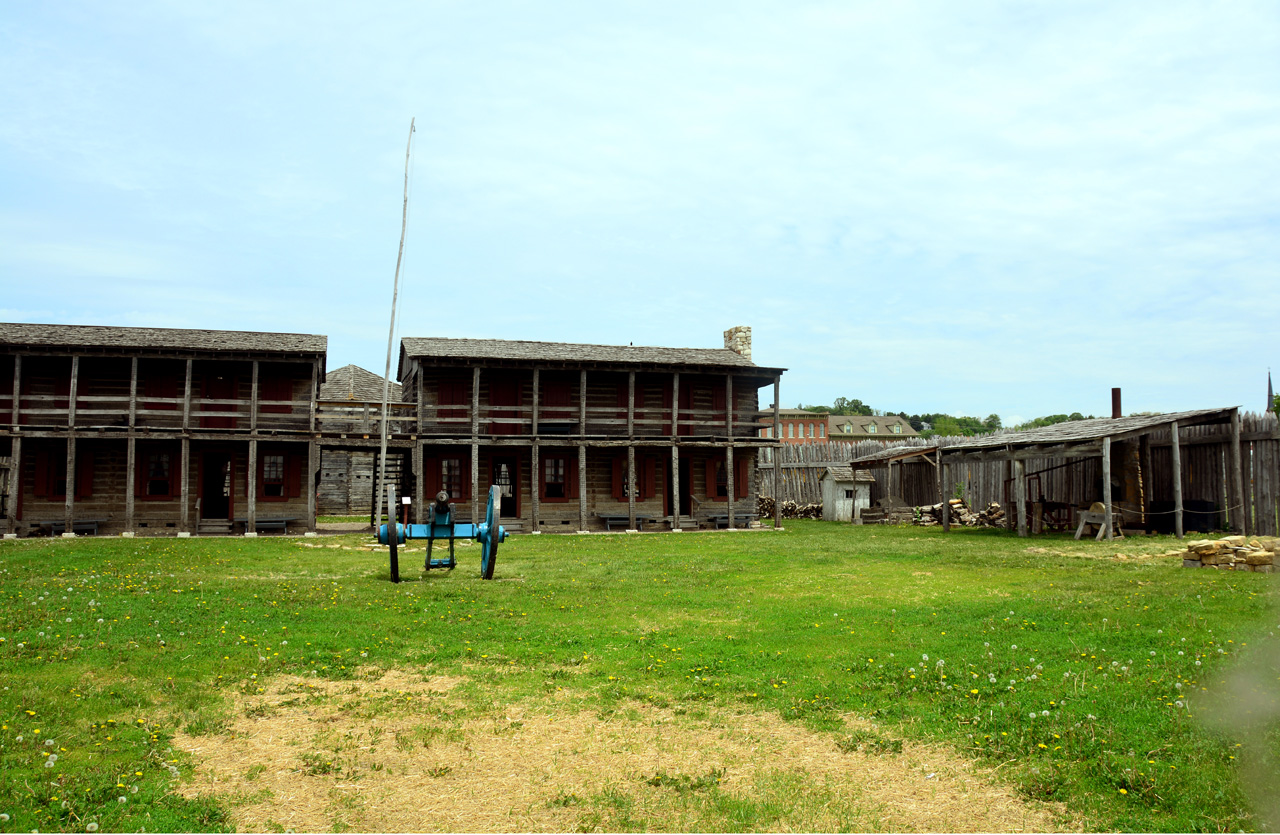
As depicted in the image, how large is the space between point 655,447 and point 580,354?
433 cm

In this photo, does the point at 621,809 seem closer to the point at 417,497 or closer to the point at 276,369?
the point at 417,497

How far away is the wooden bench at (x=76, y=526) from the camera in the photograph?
2652 cm

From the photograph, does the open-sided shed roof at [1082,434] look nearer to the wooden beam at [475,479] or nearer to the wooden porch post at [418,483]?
the wooden beam at [475,479]

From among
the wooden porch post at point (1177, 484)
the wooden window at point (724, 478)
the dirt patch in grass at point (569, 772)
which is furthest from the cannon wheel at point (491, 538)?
the wooden window at point (724, 478)

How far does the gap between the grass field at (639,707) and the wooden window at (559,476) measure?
17774mm

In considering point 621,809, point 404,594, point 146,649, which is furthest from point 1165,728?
point 404,594

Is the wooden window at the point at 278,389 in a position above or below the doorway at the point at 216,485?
above

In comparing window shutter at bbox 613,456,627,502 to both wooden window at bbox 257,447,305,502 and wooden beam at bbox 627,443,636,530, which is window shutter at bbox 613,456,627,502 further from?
wooden window at bbox 257,447,305,502

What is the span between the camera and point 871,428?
105m

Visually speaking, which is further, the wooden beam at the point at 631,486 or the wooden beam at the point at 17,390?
the wooden beam at the point at 631,486

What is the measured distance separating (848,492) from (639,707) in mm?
29613

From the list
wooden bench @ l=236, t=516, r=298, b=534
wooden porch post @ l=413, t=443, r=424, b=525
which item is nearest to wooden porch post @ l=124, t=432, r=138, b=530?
wooden bench @ l=236, t=516, r=298, b=534

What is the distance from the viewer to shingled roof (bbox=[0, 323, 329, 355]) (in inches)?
1019

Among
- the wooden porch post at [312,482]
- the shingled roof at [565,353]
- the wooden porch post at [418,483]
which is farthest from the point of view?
the shingled roof at [565,353]
